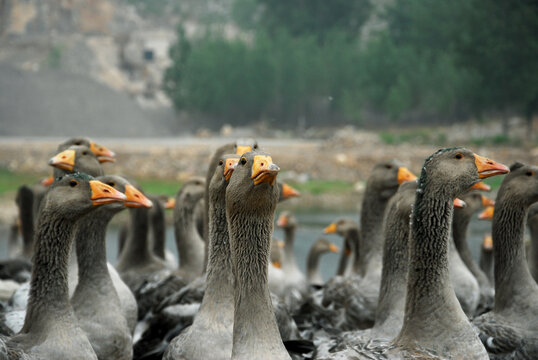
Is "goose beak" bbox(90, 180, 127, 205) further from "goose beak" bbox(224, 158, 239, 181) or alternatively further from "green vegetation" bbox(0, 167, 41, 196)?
"green vegetation" bbox(0, 167, 41, 196)

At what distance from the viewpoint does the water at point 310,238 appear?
61.8 feet

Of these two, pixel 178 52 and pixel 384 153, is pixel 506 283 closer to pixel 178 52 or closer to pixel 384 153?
pixel 384 153

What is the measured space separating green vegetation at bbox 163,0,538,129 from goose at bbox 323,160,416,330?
1208 inches

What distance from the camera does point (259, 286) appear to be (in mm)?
4652

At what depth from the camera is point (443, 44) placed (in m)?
56.4

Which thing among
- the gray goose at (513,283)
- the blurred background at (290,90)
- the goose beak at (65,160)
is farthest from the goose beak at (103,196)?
the blurred background at (290,90)

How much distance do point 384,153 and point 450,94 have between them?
383 inches

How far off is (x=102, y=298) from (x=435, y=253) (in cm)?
262

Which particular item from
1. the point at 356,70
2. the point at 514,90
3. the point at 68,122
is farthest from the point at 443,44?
the point at 68,122

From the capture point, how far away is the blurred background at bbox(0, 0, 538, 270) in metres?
36.4

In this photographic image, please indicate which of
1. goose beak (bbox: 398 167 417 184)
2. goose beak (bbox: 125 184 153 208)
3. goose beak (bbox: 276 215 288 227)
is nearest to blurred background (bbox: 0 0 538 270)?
goose beak (bbox: 276 215 288 227)

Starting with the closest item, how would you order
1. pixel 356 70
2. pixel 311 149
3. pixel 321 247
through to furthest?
1. pixel 321 247
2. pixel 311 149
3. pixel 356 70

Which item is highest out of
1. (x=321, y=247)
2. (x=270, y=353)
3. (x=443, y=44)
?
(x=443, y=44)

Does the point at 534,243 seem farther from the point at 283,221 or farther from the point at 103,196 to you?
the point at 283,221
